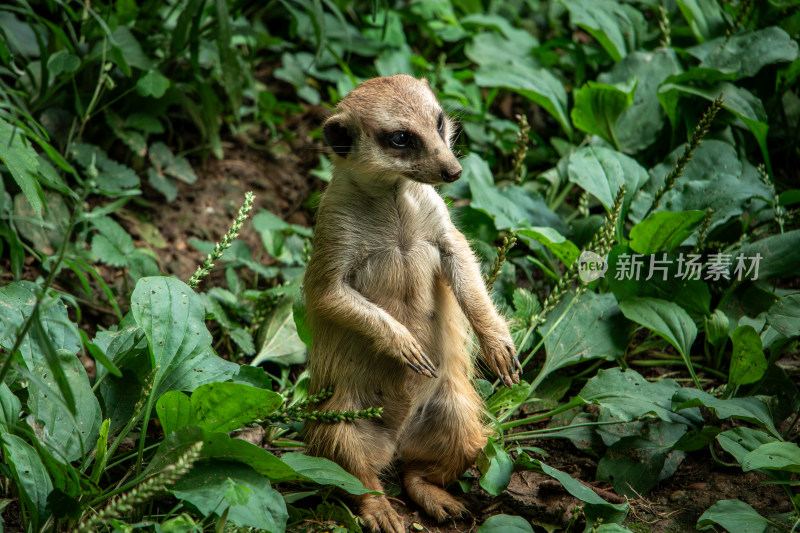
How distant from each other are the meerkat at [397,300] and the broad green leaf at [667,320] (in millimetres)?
780

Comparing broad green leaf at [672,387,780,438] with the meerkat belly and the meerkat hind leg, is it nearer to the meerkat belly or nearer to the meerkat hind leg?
the meerkat hind leg

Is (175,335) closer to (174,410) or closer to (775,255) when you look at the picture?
(174,410)

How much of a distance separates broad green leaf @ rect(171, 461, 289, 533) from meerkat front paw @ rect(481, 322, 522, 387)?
1.36 m

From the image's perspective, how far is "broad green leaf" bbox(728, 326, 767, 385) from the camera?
3742 millimetres

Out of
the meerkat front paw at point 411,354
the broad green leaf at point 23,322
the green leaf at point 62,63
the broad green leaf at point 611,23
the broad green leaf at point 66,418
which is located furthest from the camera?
the broad green leaf at point 611,23

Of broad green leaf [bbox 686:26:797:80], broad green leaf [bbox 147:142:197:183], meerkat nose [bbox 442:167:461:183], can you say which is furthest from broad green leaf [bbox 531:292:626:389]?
broad green leaf [bbox 147:142:197:183]

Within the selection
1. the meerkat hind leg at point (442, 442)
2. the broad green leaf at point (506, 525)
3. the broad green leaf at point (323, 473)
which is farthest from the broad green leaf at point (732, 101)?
the broad green leaf at point (323, 473)

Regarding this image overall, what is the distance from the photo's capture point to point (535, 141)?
6105mm

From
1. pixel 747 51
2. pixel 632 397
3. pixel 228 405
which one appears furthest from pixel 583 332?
pixel 747 51

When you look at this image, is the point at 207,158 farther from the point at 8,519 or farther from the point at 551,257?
the point at 8,519

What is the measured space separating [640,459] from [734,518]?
1.87ft

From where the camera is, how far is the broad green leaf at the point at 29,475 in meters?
2.67

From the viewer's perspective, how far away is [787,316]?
3613 mm

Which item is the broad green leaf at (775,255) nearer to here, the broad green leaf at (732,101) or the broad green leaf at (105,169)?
the broad green leaf at (732,101)
